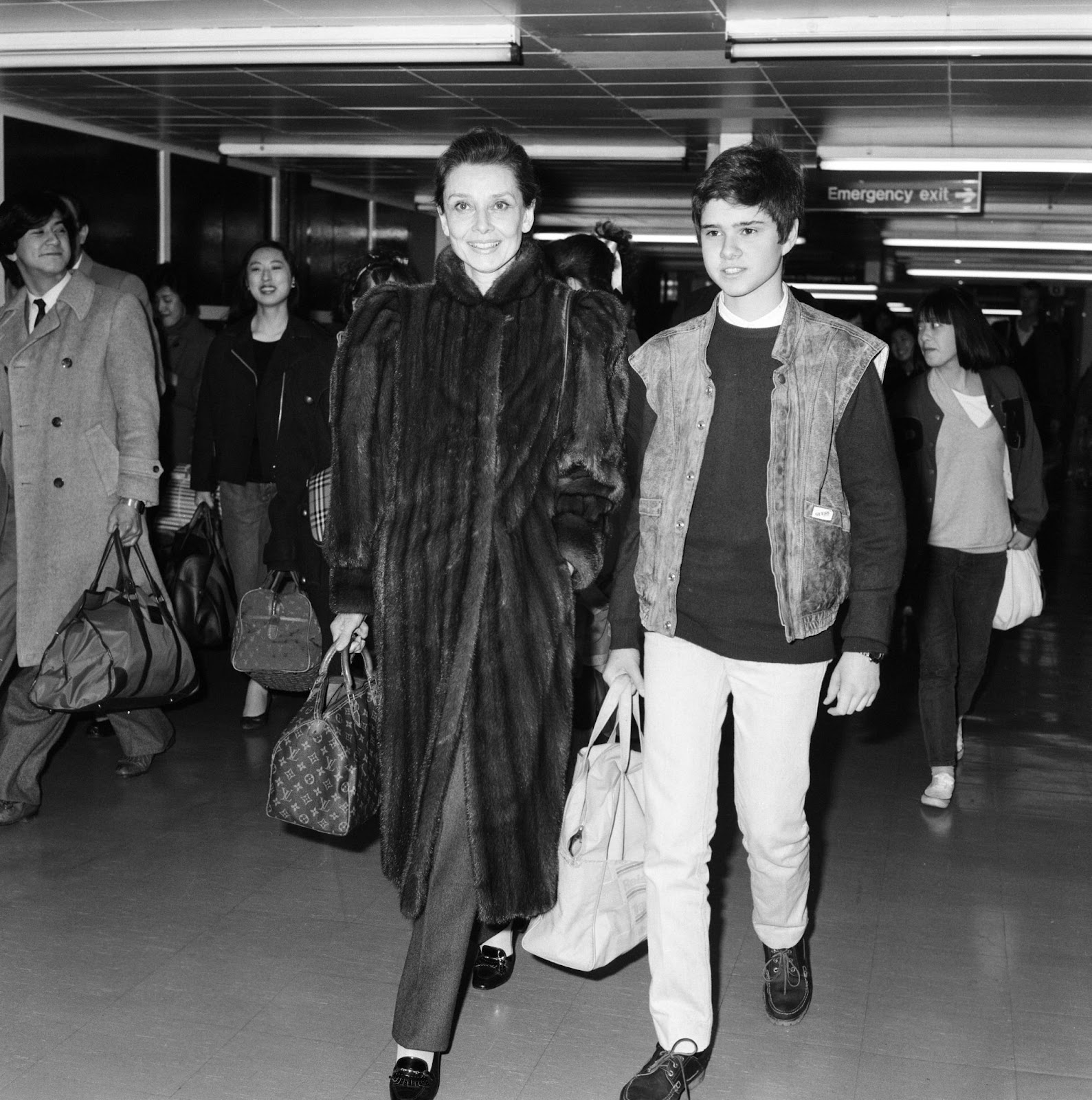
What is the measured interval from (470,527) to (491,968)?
47.8 inches

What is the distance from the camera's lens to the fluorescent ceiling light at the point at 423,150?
10367 mm

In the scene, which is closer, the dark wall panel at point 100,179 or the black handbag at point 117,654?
the black handbag at point 117,654

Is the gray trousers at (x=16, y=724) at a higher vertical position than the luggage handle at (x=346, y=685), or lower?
lower

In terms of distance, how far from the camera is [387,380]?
280cm

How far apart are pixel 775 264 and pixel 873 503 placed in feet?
1.64

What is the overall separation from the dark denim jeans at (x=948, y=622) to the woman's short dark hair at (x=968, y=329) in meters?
0.65

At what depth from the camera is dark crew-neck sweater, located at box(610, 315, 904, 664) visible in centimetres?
277

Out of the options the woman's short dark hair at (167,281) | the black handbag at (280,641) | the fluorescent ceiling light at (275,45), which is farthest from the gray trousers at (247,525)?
the fluorescent ceiling light at (275,45)

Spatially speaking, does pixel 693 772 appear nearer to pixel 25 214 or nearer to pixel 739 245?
pixel 739 245

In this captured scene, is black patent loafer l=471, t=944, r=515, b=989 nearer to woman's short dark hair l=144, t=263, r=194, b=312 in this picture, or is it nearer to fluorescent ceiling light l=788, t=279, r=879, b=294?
woman's short dark hair l=144, t=263, r=194, b=312

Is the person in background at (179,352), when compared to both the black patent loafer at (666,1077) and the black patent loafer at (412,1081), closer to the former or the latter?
the black patent loafer at (412,1081)

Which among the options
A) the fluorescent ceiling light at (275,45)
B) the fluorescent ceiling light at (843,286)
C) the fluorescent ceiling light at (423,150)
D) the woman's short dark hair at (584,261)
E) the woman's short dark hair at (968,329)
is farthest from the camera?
the fluorescent ceiling light at (843,286)

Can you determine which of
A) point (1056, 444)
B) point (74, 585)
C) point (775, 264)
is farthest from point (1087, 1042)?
point (1056, 444)

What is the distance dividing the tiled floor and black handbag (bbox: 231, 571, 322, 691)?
17.5 inches
